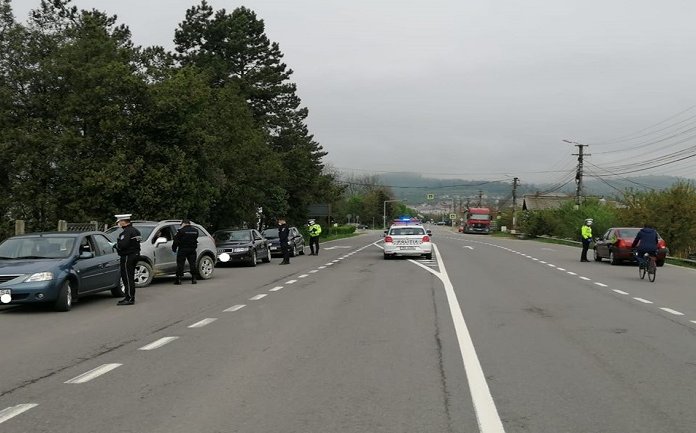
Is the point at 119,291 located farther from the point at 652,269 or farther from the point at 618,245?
the point at 618,245

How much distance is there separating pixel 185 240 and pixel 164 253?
4.33 ft

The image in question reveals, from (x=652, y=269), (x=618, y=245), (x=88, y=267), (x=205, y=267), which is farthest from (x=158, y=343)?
(x=618, y=245)

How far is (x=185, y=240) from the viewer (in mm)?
16938

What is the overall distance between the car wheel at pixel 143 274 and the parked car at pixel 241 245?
246 inches

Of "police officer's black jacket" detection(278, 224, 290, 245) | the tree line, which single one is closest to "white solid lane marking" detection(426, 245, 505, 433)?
"police officer's black jacket" detection(278, 224, 290, 245)

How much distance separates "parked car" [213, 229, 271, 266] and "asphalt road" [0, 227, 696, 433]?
31.1 feet

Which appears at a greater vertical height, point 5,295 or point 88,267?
point 88,267

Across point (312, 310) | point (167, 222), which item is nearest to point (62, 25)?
point (167, 222)

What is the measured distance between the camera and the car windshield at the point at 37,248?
41.4 ft

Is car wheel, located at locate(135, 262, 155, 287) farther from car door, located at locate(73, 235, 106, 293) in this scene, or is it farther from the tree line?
the tree line

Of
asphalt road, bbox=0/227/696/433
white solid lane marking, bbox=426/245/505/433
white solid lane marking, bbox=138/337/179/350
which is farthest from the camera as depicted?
white solid lane marking, bbox=138/337/179/350

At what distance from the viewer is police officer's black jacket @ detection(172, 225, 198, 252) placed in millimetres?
16891

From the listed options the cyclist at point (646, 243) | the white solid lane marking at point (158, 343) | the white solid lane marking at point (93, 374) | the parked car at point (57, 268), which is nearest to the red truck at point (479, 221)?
the cyclist at point (646, 243)

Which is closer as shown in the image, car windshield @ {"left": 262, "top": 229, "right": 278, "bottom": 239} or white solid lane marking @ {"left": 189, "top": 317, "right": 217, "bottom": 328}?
white solid lane marking @ {"left": 189, "top": 317, "right": 217, "bottom": 328}
